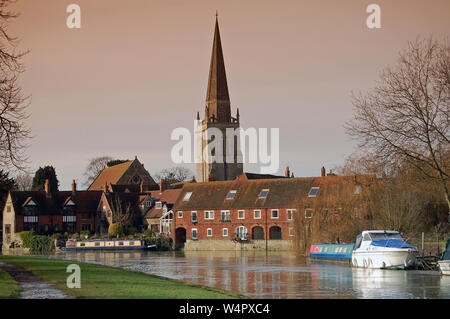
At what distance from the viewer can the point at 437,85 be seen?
34375 millimetres

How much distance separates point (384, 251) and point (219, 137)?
108m

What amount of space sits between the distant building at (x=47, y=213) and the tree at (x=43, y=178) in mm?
17490

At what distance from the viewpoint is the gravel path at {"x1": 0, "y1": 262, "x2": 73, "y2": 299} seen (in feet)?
72.5

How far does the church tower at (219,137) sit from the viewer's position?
143 metres

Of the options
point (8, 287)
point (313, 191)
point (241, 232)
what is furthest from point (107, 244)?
point (8, 287)

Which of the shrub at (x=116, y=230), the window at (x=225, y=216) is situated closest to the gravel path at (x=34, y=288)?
the window at (x=225, y=216)

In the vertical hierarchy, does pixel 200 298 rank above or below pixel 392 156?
below

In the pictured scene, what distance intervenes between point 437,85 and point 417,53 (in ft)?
6.40

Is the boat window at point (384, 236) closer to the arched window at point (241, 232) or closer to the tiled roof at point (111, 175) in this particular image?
the arched window at point (241, 232)

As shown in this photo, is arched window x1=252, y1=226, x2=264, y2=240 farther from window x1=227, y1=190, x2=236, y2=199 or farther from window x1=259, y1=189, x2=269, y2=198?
window x1=227, y1=190, x2=236, y2=199

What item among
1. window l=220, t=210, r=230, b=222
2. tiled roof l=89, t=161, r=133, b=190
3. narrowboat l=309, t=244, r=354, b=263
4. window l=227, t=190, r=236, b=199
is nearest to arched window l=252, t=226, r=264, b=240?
window l=220, t=210, r=230, b=222

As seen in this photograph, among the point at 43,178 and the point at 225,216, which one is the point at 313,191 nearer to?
the point at 225,216
